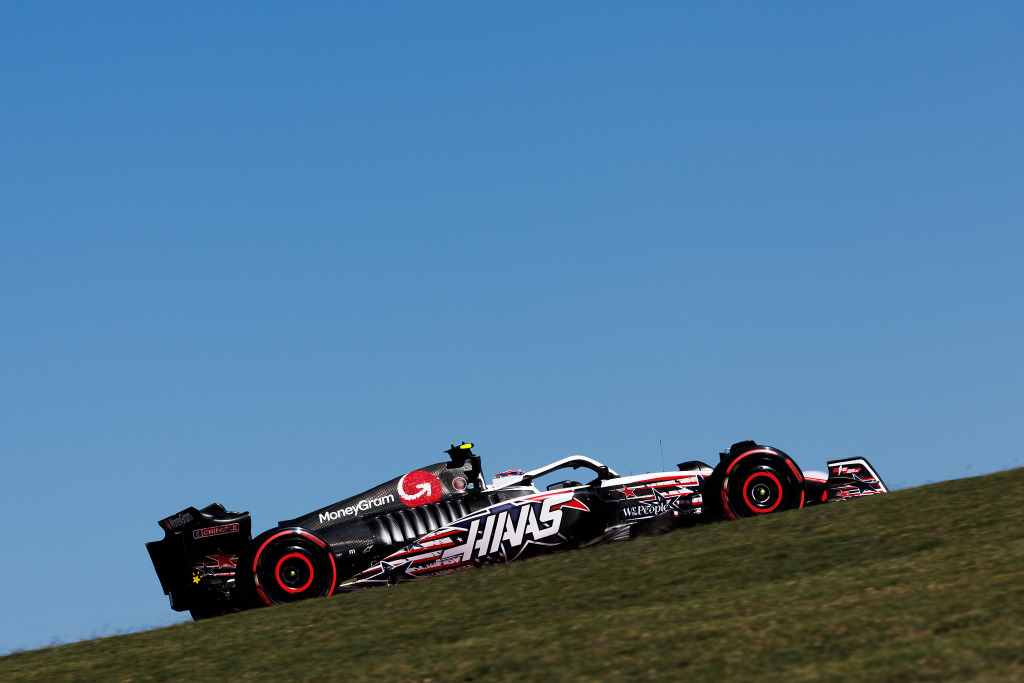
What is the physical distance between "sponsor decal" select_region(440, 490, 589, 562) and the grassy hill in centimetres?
39

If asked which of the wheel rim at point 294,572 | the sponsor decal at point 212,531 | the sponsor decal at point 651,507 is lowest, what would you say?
the wheel rim at point 294,572

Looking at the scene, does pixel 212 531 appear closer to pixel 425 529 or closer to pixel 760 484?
pixel 425 529

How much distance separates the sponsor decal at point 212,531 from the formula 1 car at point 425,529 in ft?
0.04

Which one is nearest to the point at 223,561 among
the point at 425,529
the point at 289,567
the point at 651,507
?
the point at 289,567

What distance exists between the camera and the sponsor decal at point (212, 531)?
11969 mm

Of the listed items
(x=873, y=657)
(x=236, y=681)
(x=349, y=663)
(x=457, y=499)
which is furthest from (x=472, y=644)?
(x=457, y=499)

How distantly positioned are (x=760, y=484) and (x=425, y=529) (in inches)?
155

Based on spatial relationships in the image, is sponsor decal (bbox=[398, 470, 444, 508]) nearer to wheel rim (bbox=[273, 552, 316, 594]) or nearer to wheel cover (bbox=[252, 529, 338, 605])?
wheel cover (bbox=[252, 529, 338, 605])

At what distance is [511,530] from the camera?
39.7 feet

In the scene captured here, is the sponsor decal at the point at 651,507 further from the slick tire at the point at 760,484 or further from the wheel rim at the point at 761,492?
the wheel rim at the point at 761,492

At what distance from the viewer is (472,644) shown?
820 cm

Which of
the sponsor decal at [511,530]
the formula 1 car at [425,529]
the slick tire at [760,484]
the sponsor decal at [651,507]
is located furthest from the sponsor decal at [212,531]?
the slick tire at [760,484]

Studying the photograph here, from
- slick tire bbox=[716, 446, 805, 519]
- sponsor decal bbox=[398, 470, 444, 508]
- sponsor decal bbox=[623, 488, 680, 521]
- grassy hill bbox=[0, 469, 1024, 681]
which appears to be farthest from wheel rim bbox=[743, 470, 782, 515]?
sponsor decal bbox=[398, 470, 444, 508]

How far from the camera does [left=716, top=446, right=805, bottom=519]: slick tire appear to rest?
39.8 feet
